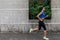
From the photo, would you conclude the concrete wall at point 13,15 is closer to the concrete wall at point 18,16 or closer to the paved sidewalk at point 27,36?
the concrete wall at point 18,16

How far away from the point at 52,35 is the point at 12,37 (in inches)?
79.7

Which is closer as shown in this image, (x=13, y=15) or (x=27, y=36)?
(x=27, y=36)

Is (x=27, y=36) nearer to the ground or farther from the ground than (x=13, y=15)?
nearer to the ground

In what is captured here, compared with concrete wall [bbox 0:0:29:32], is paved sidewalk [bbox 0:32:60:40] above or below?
below

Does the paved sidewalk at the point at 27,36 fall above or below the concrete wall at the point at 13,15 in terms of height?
below

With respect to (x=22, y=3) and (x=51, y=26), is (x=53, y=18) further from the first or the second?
(x=22, y=3)

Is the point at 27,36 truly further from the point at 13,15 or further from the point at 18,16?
the point at 13,15

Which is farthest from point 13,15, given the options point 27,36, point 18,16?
point 27,36

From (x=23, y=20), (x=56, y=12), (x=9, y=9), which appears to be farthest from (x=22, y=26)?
(x=56, y=12)

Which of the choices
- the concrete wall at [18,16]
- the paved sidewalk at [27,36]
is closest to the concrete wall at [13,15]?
the concrete wall at [18,16]

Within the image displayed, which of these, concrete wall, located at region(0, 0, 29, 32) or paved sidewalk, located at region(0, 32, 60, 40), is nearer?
paved sidewalk, located at region(0, 32, 60, 40)

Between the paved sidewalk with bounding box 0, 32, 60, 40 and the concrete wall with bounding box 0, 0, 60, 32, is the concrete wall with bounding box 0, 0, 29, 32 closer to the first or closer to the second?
the concrete wall with bounding box 0, 0, 60, 32

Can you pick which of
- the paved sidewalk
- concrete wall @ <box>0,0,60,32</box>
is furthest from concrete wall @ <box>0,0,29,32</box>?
the paved sidewalk

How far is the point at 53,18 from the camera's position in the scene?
41.4 ft
